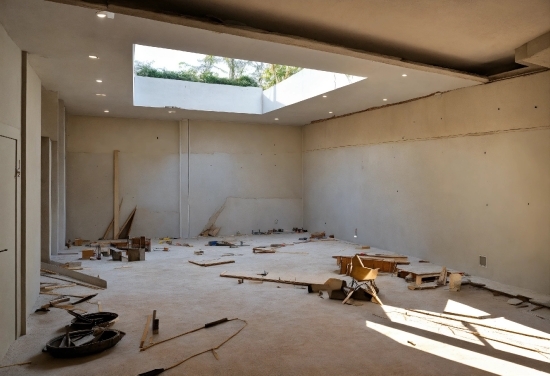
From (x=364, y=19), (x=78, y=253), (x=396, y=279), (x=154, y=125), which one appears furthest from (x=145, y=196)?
(x=364, y=19)

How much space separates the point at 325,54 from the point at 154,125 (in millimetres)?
8070

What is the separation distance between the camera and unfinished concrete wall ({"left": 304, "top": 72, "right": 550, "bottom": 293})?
6.98 m

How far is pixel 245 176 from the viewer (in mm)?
14102

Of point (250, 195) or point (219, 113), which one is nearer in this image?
point (219, 113)

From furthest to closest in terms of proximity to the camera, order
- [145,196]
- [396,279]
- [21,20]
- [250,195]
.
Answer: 1. [250,195]
2. [145,196]
3. [396,279]
4. [21,20]

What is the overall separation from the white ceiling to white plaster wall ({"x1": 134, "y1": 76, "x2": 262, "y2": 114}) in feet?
2.57

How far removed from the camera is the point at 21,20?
4711 mm

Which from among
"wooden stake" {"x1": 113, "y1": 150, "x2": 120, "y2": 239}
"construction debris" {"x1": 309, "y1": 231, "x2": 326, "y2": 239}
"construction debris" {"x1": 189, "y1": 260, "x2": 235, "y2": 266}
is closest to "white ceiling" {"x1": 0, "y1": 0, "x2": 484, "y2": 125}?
"wooden stake" {"x1": 113, "y1": 150, "x2": 120, "y2": 239}

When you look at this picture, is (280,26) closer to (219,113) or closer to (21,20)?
(21,20)

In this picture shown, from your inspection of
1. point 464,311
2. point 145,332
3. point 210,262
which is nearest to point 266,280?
point 210,262

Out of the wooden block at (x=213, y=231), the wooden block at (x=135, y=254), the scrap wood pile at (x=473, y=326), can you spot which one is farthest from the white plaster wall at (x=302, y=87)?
the wooden block at (x=135, y=254)

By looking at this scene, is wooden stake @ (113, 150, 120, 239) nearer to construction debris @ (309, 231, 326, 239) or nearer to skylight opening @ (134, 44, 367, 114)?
skylight opening @ (134, 44, 367, 114)

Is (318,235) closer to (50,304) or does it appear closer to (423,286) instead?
(423,286)

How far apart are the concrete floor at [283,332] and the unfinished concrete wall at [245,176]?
5706 millimetres
